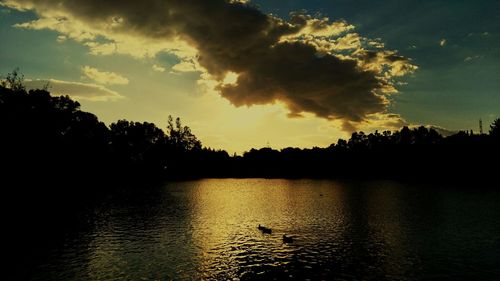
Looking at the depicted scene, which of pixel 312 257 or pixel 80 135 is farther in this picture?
pixel 80 135

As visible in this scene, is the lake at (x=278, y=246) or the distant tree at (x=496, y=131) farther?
the distant tree at (x=496, y=131)

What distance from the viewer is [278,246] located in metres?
47.8

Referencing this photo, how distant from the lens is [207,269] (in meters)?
38.0

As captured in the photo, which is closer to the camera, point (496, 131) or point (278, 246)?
point (278, 246)

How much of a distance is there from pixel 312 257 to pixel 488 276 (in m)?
16.9

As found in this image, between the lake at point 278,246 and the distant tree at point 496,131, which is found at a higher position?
the distant tree at point 496,131

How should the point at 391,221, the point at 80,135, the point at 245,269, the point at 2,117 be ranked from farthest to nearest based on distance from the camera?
the point at 80,135
the point at 2,117
the point at 391,221
the point at 245,269

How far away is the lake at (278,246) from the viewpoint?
3650 centimetres

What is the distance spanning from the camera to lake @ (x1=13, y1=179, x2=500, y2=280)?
36500mm

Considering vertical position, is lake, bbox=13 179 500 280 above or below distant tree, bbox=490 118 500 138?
below

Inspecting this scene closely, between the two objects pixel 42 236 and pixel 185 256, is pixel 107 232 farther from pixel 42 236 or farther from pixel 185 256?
pixel 185 256

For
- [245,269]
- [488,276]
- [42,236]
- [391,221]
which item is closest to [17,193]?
[42,236]

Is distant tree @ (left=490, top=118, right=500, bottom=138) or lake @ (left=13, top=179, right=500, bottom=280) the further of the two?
distant tree @ (left=490, top=118, right=500, bottom=138)

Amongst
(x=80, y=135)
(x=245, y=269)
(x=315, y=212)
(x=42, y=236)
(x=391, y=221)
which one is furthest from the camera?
(x=80, y=135)
